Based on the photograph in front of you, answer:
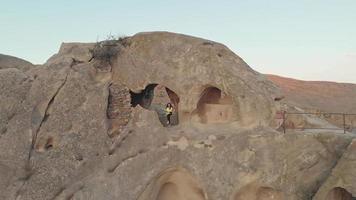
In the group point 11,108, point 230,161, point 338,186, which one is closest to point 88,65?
point 11,108

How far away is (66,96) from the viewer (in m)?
15.5

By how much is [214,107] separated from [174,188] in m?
3.16

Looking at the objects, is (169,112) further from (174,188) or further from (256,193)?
(256,193)

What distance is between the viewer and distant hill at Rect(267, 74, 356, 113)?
2137 inches

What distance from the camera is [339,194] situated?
1335 cm

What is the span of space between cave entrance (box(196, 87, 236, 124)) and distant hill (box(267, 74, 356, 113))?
3734cm

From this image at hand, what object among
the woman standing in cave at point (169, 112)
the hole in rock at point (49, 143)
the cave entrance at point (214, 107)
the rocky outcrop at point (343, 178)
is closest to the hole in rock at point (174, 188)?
the cave entrance at point (214, 107)

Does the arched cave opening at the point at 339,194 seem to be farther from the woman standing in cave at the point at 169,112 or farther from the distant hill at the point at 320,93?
the distant hill at the point at 320,93

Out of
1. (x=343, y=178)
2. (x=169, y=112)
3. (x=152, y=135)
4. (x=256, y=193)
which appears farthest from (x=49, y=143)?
(x=343, y=178)

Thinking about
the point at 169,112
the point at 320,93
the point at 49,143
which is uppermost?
the point at 320,93

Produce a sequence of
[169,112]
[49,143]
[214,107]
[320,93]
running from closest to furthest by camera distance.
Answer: [49,143] < [214,107] < [169,112] < [320,93]

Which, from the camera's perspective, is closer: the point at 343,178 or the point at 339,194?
the point at 343,178

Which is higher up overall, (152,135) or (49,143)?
(152,135)

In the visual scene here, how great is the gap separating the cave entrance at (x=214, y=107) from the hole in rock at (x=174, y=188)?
2177 mm
